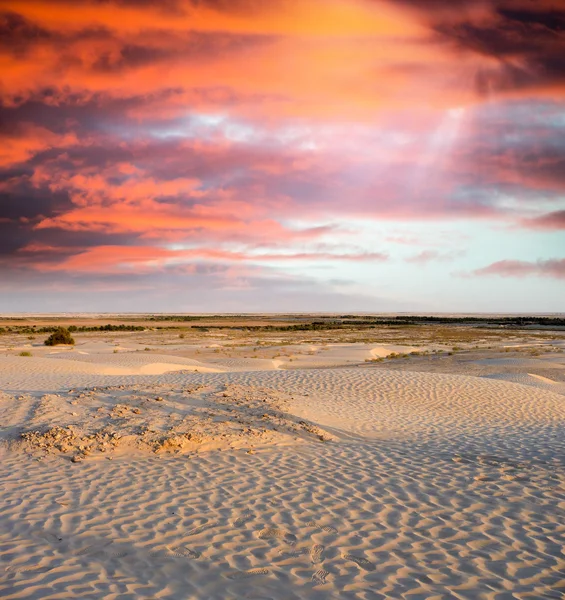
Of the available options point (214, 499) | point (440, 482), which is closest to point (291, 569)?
point (214, 499)

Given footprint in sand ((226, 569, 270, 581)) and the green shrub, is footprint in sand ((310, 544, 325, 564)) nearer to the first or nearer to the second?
footprint in sand ((226, 569, 270, 581))

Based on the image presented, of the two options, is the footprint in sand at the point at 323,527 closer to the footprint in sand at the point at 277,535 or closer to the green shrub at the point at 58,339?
the footprint in sand at the point at 277,535

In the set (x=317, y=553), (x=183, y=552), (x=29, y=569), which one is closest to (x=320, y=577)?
(x=317, y=553)

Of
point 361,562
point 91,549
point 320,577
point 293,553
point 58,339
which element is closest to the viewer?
point 320,577

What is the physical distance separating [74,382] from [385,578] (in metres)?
19.6

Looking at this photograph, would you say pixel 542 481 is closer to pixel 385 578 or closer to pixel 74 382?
pixel 385 578

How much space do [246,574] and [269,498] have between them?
8.89ft

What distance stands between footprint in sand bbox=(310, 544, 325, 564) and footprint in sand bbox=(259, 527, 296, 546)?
12.9 inches

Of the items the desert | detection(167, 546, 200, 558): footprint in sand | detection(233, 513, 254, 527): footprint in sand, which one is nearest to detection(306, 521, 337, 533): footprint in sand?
the desert

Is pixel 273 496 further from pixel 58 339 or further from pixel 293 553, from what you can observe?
pixel 58 339

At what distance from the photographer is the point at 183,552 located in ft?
22.0

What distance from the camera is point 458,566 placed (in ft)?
20.6

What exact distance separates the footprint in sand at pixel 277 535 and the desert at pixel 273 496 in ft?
0.10

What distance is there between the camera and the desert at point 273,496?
603 centimetres
